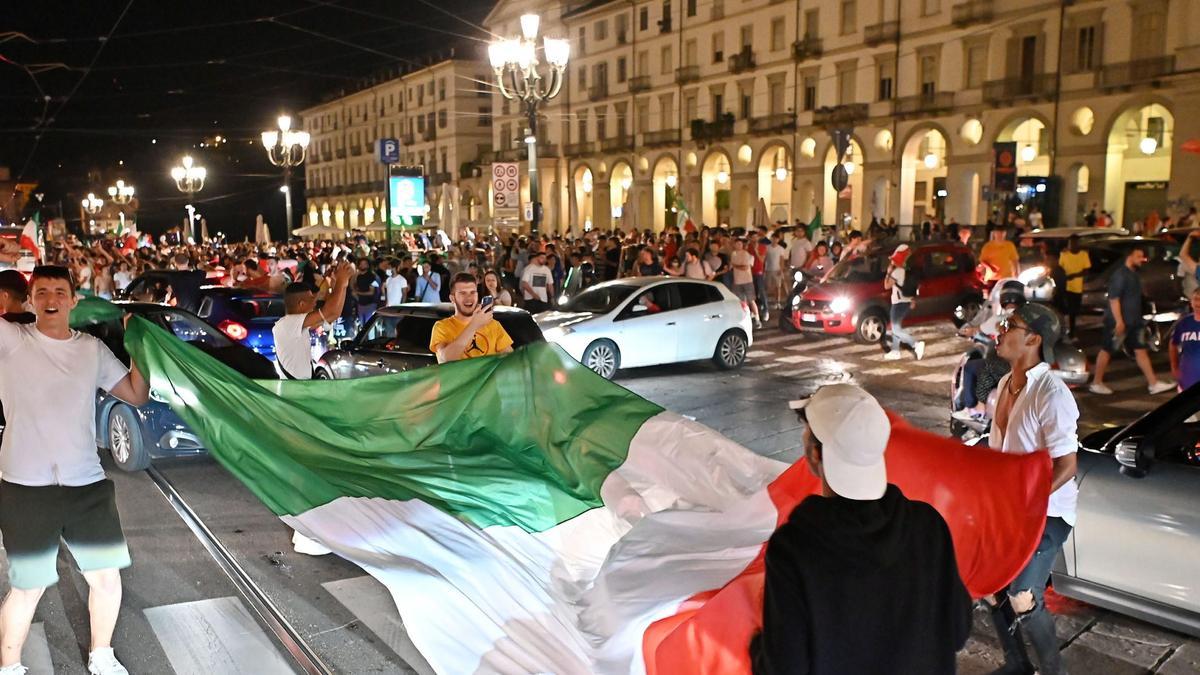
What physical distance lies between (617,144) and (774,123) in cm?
1584

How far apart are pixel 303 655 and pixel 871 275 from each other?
15302 mm

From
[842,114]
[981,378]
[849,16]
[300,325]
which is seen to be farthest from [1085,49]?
[300,325]

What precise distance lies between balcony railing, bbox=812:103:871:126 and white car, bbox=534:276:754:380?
3740 centimetres

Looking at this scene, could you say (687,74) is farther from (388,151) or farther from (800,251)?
(800,251)

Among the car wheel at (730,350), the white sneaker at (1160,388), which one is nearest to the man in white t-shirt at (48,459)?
the car wheel at (730,350)

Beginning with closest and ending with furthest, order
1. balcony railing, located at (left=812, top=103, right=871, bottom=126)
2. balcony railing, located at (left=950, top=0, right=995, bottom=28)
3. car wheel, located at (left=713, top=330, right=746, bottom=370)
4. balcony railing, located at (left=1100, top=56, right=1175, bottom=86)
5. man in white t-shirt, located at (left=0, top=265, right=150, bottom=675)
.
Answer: man in white t-shirt, located at (left=0, top=265, right=150, bottom=675), car wheel, located at (left=713, top=330, right=746, bottom=370), balcony railing, located at (left=1100, top=56, right=1175, bottom=86), balcony railing, located at (left=950, top=0, right=995, bottom=28), balcony railing, located at (left=812, top=103, right=871, bottom=126)

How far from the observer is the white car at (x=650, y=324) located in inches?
577

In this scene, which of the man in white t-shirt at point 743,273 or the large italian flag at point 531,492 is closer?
the large italian flag at point 531,492

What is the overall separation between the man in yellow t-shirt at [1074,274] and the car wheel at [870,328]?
9.84ft

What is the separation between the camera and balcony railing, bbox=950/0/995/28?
4412 cm

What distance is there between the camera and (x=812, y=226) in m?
28.7

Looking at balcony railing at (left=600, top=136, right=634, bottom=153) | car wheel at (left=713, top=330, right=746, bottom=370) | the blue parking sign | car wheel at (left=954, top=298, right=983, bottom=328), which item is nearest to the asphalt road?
car wheel at (left=713, top=330, right=746, bottom=370)

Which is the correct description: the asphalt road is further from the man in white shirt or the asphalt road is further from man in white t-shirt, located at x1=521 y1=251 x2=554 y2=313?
man in white t-shirt, located at x1=521 y1=251 x2=554 y2=313

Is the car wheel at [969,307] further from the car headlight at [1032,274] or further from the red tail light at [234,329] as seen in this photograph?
the red tail light at [234,329]
